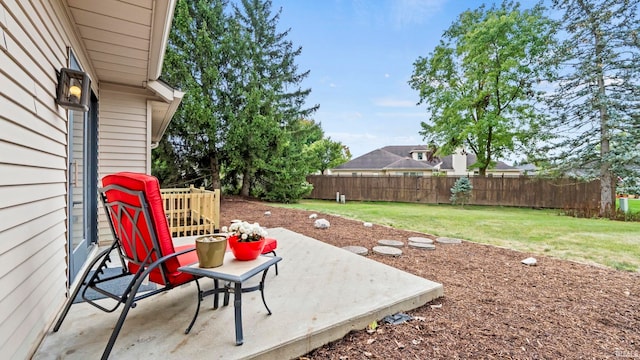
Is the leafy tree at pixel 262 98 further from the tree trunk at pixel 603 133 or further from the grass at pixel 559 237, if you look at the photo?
the tree trunk at pixel 603 133

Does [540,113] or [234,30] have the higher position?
[234,30]

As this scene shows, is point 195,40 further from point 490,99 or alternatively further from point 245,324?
point 490,99

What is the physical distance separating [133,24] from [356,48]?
1216cm

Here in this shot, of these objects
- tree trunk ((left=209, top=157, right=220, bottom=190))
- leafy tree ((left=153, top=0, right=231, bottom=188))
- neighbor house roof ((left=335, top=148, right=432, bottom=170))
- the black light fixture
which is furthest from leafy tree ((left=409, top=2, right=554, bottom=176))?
the black light fixture

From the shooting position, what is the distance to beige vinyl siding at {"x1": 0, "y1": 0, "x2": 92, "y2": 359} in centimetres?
145

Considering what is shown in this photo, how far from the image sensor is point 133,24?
2717 millimetres

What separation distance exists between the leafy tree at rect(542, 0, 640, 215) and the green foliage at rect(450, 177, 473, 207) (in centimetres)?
347

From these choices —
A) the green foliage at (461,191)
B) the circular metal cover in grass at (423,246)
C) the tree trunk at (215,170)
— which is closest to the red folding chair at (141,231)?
the circular metal cover in grass at (423,246)

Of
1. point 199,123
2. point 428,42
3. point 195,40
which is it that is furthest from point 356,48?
point 199,123

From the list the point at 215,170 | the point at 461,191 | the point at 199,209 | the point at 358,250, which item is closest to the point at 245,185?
the point at 215,170

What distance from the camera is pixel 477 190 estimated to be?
554 inches

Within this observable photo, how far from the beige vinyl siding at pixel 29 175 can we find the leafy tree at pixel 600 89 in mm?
13766

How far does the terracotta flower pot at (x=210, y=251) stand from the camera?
1.90 metres

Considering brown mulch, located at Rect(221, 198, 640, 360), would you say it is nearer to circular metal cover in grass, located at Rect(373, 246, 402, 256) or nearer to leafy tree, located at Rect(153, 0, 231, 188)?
circular metal cover in grass, located at Rect(373, 246, 402, 256)
